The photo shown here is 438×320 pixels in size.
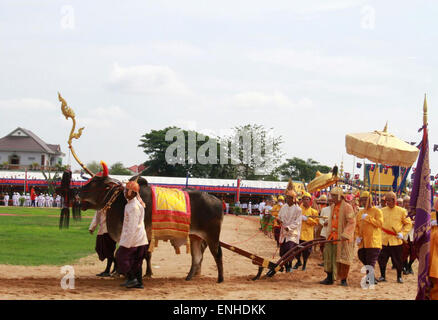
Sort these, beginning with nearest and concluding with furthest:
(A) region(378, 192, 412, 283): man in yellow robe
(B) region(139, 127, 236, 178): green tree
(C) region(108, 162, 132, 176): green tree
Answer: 1. (A) region(378, 192, 412, 283): man in yellow robe
2. (B) region(139, 127, 236, 178): green tree
3. (C) region(108, 162, 132, 176): green tree

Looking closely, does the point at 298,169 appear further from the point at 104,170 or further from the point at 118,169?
the point at 104,170

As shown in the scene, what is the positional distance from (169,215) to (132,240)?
3.85 feet

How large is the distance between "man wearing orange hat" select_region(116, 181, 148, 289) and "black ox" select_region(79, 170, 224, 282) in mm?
685

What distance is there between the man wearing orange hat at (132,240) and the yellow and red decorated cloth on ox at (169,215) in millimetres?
721

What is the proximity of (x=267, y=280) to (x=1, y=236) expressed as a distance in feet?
36.5

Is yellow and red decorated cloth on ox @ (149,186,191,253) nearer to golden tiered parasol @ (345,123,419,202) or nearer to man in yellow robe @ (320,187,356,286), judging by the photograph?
man in yellow robe @ (320,187,356,286)

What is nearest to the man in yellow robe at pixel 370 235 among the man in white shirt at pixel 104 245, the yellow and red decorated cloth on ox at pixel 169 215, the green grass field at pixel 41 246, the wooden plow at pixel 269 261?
the wooden plow at pixel 269 261

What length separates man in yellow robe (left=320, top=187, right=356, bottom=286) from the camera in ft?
34.4

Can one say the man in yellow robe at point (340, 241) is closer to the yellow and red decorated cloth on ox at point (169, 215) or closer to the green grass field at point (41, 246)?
the yellow and red decorated cloth on ox at point (169, 215)

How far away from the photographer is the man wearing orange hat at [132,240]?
8664 mm

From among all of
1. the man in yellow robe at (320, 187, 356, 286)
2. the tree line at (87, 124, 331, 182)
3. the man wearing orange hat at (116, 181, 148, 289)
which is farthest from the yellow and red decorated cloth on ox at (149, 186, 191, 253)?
the tree line at (87, 124, 331, 182)

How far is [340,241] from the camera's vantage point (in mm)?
10625

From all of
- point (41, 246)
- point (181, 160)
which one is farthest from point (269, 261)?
point (181, 160)

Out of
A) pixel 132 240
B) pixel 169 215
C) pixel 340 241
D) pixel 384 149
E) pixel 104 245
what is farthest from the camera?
pixel 384 149
